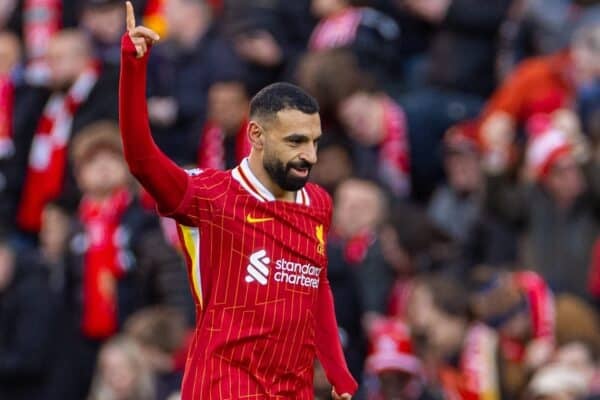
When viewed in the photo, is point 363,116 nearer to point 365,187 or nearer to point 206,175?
point 365,187

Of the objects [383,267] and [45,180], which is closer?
[383,267]

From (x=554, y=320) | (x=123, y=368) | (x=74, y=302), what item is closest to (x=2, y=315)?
(x=74, y=302)

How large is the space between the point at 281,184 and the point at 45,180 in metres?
7.13

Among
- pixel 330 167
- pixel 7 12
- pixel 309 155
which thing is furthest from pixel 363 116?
pixel 309 155

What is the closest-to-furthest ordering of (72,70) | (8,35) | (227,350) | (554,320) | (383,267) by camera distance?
(227,350) < (554,320) < (383,267) < (72,70) < (8,35)

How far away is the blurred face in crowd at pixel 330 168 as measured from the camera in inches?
482

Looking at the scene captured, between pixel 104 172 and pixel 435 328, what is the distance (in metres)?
2.55

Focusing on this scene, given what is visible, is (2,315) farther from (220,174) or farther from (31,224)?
(220,174)

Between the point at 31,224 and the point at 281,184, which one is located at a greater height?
the point at 31,224

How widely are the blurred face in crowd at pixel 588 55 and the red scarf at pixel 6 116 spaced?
4175 mm

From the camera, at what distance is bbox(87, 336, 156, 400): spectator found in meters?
11.2

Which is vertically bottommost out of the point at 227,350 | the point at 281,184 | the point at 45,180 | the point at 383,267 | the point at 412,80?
the point at 227,350

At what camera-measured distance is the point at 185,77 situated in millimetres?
13820

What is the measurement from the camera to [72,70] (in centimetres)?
1361
